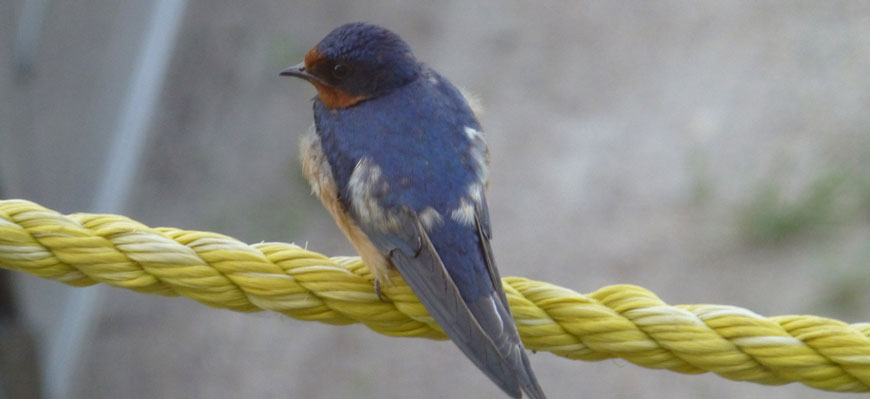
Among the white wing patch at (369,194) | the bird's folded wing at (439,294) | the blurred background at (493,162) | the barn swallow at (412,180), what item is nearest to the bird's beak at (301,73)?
the barn swallow at (412,180)

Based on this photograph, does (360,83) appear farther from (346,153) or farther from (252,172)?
(252,172)

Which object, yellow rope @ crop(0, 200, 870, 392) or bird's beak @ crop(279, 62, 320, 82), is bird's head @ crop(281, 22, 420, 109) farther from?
yellow rope @ crop(0, 200, 870, 392)

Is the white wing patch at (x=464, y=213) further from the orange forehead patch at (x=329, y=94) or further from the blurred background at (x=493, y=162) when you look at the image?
the blurred background at (x=493, y=162)

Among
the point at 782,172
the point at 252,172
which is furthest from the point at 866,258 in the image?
the point at 252,172

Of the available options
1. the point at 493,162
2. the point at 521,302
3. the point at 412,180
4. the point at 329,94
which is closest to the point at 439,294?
the point at 521,302

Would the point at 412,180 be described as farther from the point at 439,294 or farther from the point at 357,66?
the point at 357,66
